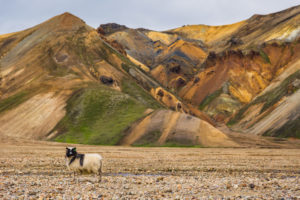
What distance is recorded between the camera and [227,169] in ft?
98.5

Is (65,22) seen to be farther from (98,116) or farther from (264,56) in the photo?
(264,56)

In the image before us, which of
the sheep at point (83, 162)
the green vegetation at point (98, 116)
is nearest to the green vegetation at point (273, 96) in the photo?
A: the green vegetation at point (98, 116)

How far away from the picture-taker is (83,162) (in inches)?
853

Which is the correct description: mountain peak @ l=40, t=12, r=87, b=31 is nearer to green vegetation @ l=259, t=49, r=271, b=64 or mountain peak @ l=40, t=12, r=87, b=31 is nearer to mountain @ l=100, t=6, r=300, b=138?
mountain @ l=100, t=6, r=300, b=138

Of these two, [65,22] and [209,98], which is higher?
[65,22]

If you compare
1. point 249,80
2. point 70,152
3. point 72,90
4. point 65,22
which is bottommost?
point 70,152

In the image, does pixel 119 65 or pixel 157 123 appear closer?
pixel 157 123

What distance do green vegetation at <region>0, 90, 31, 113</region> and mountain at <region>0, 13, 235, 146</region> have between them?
31cm

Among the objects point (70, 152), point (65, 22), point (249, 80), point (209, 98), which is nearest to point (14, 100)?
point (65, 22)

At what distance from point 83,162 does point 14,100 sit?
87.6 metres

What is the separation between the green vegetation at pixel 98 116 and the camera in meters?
80.4

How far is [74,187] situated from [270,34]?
179052mm

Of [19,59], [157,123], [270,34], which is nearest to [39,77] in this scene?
[19,59]

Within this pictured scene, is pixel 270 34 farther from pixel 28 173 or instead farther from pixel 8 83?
pixel 28 173
